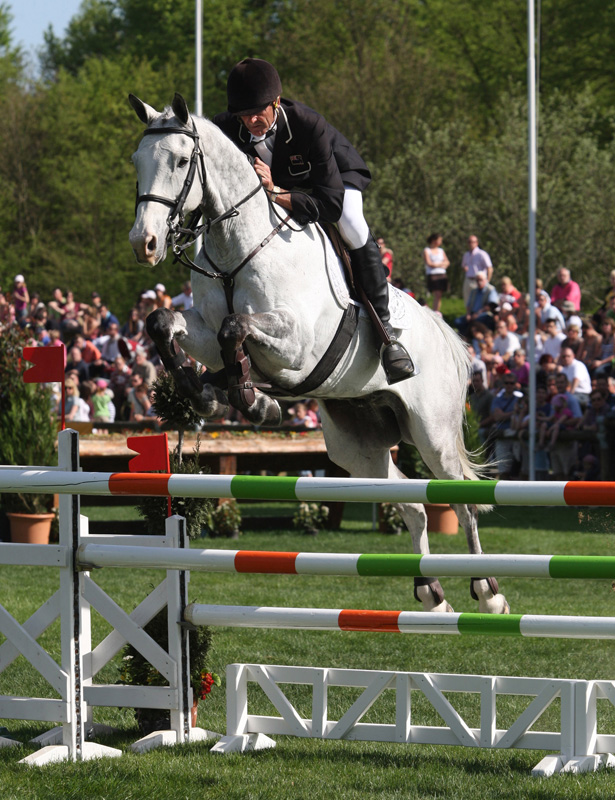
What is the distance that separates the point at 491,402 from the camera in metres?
14.1

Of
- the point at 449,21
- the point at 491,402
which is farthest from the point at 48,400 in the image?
the point at 449,21

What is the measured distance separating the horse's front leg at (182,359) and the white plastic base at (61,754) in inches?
57.6

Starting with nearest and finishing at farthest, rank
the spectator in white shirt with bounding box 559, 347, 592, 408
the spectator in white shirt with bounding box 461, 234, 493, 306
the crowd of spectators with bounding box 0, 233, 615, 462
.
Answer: the crowd of spectators with bounding box 0, 233, 615, 462, the spectator in white shirt with bounding box 559, 347, 592, 408, the spectator in white shirt with bounding box 461, 234, 493, 306

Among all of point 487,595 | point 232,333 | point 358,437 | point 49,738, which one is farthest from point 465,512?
point 49,738

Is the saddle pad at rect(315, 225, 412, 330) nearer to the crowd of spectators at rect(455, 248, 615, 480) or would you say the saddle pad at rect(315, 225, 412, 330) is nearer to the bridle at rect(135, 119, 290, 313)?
the bridle at rect(135, 119, 290, 313)

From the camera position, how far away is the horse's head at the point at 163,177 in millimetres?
4484

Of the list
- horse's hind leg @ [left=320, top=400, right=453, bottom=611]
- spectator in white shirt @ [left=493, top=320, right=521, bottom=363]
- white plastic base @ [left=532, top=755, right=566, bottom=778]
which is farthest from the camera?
spectator in white shirt @ [left=493, top=320, right=521, bottom=363]

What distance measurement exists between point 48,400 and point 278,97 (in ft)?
21.3

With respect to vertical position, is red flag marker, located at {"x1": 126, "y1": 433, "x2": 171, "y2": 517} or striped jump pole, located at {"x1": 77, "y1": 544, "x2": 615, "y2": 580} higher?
red flag marker, located at {"x1": 126, "y1": 433, "x2": 171, "y2": 517}

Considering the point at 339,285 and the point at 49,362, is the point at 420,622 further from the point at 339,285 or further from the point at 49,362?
the point at 49,362

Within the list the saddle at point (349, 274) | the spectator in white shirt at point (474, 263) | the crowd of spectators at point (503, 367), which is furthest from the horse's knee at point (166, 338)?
the spectator in white shirt at point (474, 263)

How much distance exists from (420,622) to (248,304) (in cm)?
163

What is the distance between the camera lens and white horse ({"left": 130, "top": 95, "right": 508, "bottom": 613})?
4.67 metres

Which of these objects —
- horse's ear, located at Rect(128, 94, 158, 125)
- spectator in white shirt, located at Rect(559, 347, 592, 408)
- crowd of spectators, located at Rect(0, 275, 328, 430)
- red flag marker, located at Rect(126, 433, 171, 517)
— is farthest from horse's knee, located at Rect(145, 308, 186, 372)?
spectator in white shirt, located at Rect(559, 347, 592, 408)
